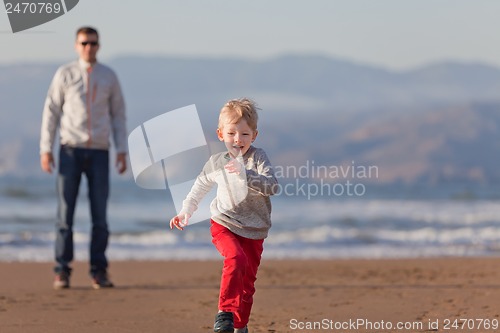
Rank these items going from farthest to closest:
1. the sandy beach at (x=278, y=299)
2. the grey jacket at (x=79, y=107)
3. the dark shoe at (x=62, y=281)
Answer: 1. the dark shoe at (x=62, y=281)
2. the grey jacket at (x=79, y=107)
3. the sandy beach at (x=278, y=299)

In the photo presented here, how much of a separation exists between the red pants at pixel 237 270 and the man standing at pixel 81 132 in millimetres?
2828

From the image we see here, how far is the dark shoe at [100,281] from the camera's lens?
8.02 metres

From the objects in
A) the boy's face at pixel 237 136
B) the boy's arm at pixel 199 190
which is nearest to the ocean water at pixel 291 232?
the boy's arm at pixel 199 190

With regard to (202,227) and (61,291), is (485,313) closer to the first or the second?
(61,291)

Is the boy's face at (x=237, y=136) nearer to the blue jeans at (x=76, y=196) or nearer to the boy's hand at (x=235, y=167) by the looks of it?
the boy's hand at (x=235, y=167)

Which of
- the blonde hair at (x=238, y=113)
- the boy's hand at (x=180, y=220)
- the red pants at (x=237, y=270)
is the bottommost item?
the red pants at (x=237, y=270)

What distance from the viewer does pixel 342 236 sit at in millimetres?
14992

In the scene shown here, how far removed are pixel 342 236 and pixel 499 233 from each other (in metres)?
2.98

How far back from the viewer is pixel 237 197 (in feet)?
16.8

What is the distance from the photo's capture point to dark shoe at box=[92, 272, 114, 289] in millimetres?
8023

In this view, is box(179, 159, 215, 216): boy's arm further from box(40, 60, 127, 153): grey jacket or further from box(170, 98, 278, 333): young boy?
box(40, 60, 127, 153): grey jacket

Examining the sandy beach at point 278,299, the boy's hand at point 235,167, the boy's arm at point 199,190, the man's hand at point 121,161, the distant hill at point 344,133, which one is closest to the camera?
the boy's hand at point 235,167

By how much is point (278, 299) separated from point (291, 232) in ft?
30.1

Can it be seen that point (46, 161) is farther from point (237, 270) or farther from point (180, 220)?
point (237, 270)
